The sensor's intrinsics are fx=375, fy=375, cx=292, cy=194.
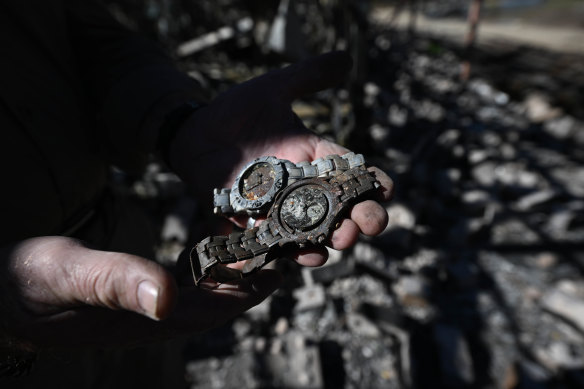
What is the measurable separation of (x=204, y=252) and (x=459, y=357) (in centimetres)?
248

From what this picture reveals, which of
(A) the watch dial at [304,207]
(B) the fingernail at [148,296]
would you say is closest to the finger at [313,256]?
(A) the watch dial at [304,207]

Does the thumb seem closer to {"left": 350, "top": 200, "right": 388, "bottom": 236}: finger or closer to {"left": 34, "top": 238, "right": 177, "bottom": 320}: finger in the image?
{"left": 34, "top": 238, "right": 177, "bottom": 320}: finger

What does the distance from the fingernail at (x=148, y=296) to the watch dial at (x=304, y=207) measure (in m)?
0.83

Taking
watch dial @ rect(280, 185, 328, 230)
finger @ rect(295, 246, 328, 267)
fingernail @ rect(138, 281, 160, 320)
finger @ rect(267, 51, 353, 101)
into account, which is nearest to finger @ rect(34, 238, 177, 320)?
fingernail @ rect(138, 281, 160, 320)

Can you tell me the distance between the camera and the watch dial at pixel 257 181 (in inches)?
77.6

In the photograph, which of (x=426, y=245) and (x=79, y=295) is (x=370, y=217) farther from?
(x=426, y=245)

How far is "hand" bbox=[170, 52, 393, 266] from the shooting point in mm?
2037

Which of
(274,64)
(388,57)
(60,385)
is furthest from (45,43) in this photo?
(388,57)

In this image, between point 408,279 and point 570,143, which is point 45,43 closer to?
point 408,279

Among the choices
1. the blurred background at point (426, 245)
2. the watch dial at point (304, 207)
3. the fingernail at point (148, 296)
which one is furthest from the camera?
the blurred background at point (426, 245)

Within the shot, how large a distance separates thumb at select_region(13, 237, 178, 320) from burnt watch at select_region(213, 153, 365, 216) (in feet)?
2.65

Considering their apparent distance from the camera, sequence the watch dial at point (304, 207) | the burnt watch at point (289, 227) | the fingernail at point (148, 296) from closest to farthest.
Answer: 1. the fingernail at point (148, 296)
2. the burnt watch at point (289, 227)
3. the watch dial at point (304, 207)

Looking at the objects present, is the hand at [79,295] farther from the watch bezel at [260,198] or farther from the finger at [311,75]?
the finger at [311,75]

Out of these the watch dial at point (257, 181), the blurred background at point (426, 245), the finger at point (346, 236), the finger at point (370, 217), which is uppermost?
the watch dial at point (257, 181)
